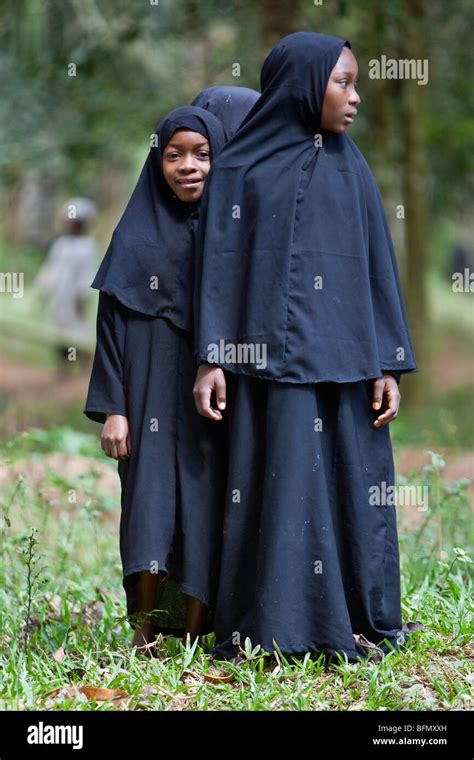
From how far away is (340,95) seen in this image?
411cm

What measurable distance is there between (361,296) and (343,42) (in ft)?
2.99

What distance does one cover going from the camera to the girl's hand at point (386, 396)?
14.0 feet

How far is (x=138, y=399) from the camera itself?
4.38 meters

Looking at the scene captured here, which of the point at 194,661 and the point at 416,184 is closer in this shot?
the point at 194,661

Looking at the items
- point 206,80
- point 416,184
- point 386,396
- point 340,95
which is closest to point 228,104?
point 340,95

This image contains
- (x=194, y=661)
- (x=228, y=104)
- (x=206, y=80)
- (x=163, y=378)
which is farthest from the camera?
(x=206, y=80)

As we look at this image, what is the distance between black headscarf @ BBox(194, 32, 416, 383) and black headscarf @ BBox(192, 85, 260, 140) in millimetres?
332

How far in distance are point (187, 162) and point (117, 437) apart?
3.52ft

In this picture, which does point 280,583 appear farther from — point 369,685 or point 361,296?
point 361,296

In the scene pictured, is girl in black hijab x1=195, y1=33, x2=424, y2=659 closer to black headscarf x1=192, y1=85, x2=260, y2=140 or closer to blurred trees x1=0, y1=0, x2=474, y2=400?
black headscarf x1=192, y1=85, x2=260, y2=140

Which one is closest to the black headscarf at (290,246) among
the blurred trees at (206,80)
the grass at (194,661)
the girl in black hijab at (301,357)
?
the girl in black hijab at (301,357)

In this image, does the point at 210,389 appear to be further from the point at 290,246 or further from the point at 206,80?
the point at 206,80

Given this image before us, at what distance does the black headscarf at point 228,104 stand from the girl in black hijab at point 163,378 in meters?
0.14

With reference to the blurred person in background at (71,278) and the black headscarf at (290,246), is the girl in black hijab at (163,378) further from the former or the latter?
the blurred person in background at (71,278)
